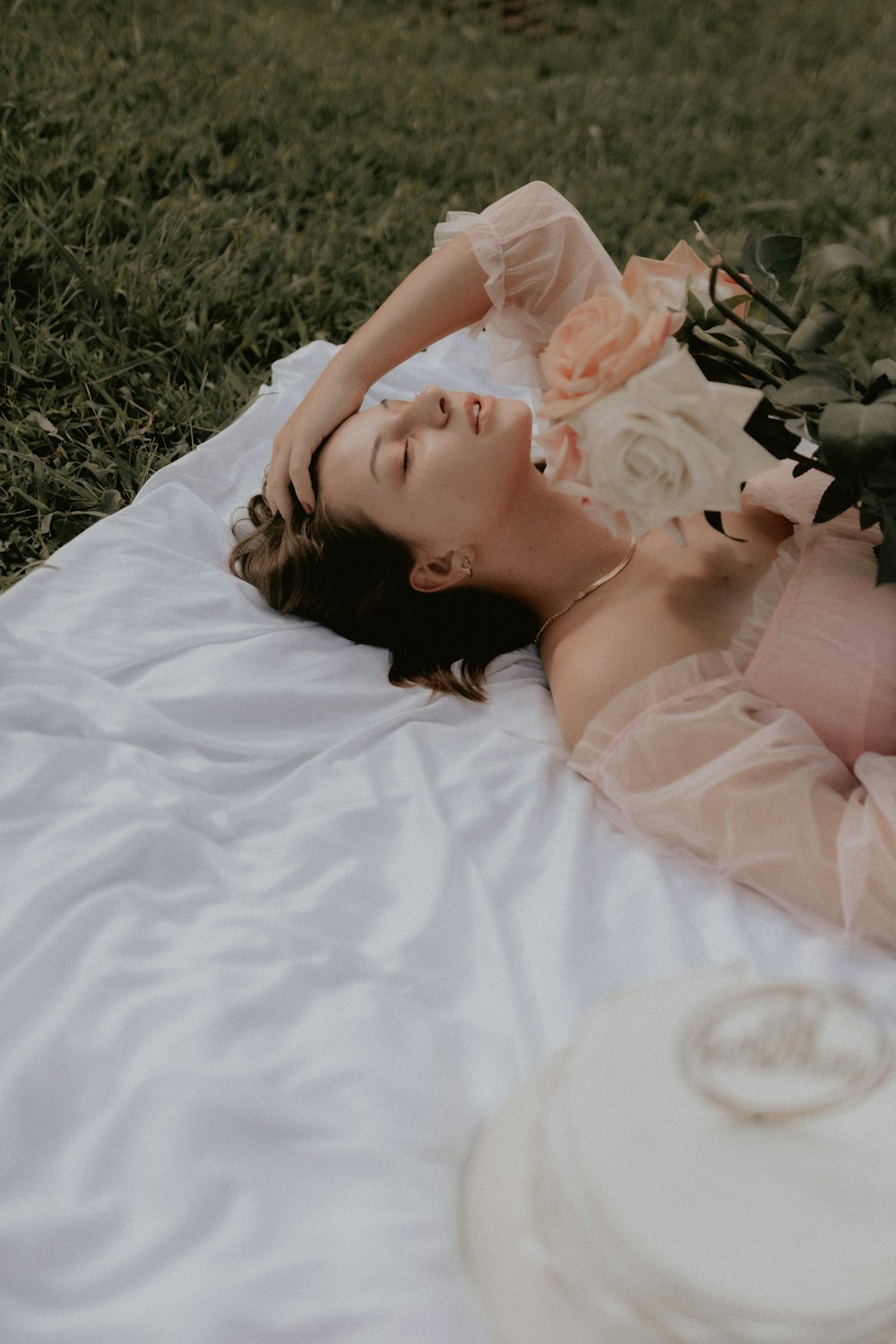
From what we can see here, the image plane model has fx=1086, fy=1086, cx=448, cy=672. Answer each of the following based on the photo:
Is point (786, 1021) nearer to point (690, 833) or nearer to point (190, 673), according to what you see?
point (690, 833)

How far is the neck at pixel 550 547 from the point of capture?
2.38 metres

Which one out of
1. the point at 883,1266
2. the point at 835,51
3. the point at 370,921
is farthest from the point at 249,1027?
the point at 835,51

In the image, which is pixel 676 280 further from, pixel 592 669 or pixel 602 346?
pixel 592 669

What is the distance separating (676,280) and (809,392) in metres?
0.29

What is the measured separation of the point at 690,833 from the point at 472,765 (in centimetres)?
46

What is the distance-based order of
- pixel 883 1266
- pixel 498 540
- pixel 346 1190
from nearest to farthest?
pixel 883 1266 → pixel 346 1190 → pixel 498 540

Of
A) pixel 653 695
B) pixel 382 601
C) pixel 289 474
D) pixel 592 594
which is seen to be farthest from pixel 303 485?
pixel 653 695

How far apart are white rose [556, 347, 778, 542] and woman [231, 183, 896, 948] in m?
0.66

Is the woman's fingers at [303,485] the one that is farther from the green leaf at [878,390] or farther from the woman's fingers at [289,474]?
the green leaf at [878,390]

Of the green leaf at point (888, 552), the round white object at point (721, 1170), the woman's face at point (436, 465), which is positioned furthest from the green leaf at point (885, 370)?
the round white object at point (721, 1170)

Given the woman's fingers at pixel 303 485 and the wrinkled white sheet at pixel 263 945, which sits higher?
the woman's fingers at pixel 303 485

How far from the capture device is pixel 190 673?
2268 mm

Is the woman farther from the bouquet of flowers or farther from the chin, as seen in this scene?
the bouquet of flowers

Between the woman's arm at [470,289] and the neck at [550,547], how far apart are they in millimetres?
440
